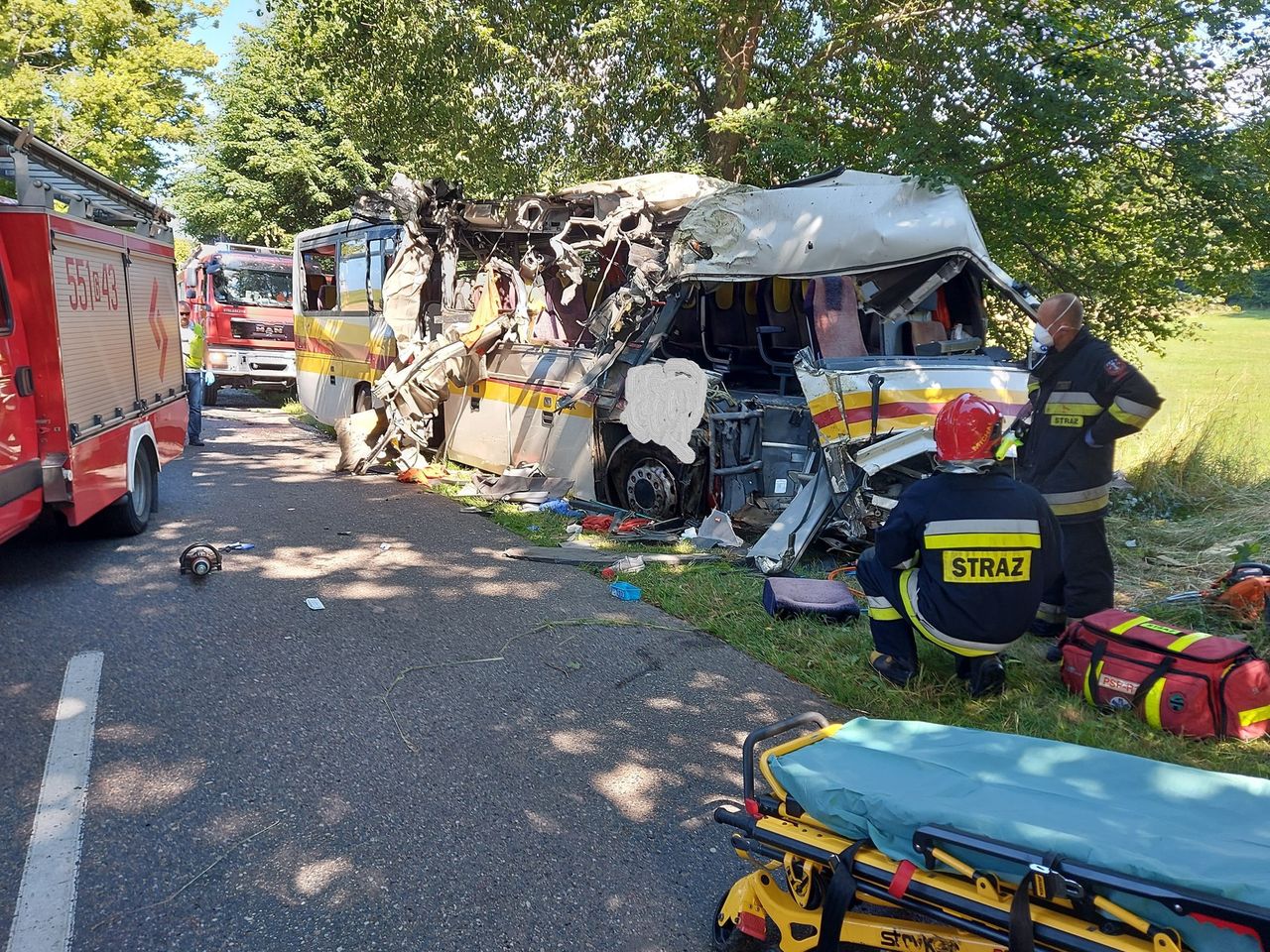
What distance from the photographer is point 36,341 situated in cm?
558

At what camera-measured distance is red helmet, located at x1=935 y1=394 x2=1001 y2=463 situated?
3.97 m

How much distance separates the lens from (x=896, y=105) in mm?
9586

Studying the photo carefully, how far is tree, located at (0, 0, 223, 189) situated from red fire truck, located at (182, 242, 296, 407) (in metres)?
3.52

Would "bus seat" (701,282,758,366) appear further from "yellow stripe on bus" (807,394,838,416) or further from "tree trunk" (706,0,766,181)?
"tree trunk" (706,0,766,181)

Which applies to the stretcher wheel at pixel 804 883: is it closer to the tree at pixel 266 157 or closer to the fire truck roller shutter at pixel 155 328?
the fire truck roller shutter at pixel 155 328

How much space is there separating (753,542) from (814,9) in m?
8.09

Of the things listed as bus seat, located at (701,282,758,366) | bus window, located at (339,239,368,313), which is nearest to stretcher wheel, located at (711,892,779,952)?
bus seat, located at (701,282,758,366)

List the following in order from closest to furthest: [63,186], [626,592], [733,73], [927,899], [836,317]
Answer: [927,899] < [626,592] < [63,186] < [836,317] < [733,73]

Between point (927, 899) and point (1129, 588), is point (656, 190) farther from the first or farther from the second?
point (927, 899)

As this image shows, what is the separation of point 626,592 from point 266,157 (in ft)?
69.8

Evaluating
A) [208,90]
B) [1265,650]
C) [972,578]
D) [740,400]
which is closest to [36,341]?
[740,400]

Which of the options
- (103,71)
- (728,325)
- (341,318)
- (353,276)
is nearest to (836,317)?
(728,325)

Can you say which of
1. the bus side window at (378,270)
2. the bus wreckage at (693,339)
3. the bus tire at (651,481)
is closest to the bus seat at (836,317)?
the bus wreckage at (693,339)

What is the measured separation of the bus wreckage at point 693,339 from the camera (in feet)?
20.5
